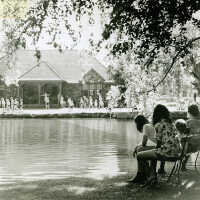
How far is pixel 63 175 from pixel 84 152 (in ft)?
12.9

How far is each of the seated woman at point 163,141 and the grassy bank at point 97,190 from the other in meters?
0.37

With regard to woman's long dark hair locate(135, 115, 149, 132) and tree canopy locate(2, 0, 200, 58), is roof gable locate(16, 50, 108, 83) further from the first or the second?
woman's long dark hair locate(135, 115, 149, 132)

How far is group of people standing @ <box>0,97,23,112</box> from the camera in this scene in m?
32.6

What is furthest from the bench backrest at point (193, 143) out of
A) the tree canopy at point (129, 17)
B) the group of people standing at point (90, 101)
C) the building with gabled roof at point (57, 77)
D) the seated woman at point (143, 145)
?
the building with gabled roof at point (57, 77)

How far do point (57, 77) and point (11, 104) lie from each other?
11.3 metres

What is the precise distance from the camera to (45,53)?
46.2 metres

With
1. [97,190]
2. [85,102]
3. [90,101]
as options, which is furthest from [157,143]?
[85,102]

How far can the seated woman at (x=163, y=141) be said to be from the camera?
21.9 ft

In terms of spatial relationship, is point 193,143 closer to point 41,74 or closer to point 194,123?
point 194,123

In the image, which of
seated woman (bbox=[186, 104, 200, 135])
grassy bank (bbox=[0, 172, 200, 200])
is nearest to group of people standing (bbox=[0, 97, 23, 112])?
seated woman (bbox=[186, 104, 200, 135])

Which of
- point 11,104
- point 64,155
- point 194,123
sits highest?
point 11,104

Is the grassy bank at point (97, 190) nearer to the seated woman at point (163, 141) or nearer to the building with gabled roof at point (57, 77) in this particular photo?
the seated woman at point (163, 141)

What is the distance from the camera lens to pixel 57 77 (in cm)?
4394

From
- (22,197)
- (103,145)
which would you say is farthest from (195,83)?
(22,197)
